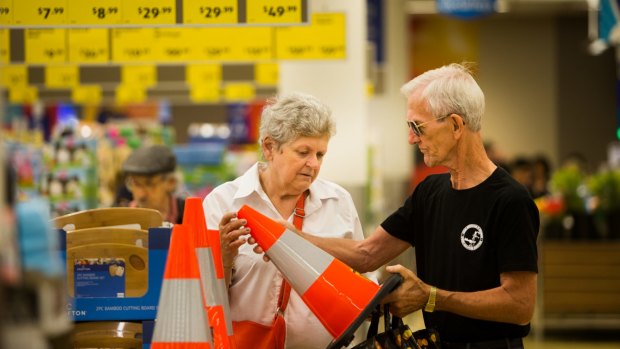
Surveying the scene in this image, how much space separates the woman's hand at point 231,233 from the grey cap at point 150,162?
9.07ft

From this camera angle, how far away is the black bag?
3195 mm

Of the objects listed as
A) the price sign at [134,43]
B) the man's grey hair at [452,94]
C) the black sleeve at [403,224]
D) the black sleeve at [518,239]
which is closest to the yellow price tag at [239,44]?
the price sign at [134,43]

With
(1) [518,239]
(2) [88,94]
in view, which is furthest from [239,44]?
(2) [88,94]

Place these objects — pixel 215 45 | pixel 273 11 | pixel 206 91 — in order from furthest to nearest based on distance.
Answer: pixel 206 91 < pixel 215 45 < pixel 273 11

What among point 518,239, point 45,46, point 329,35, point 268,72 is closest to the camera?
point 518,239

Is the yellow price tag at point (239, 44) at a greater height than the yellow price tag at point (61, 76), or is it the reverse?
the yellow price tag at point (239, 44)

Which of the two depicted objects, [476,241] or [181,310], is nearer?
[181,310]

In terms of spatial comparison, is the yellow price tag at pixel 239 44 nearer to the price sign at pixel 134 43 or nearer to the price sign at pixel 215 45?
the price sign at pixel 215 45

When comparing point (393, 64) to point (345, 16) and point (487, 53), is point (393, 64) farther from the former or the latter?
point (345, 16)

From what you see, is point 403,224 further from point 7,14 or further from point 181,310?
point 7,14

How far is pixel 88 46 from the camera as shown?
709 centimetres

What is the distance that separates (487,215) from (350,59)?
4940mm

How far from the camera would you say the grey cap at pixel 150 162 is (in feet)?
20.5

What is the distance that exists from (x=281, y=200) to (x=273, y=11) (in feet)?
2.86
